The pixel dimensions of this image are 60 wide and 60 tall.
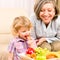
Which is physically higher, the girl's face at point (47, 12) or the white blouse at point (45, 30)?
the girl's face at point (47, 12)

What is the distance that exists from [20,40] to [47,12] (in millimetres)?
522

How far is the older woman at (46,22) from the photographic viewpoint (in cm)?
233

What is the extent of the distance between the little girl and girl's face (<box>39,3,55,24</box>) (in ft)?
1.23

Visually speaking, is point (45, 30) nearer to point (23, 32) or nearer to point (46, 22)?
point (46, 22)

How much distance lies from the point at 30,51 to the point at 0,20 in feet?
3.83

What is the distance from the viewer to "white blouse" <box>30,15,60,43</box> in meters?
2.38

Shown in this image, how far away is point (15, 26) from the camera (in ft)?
6.53

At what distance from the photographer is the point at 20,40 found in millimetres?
1972

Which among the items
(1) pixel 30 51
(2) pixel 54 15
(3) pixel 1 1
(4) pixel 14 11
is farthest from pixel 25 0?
(1) pixel 30 51

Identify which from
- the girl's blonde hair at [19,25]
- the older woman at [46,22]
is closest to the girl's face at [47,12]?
the older woman at [46,22]

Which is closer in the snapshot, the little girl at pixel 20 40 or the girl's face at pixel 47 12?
the little girl at pixel 20 40

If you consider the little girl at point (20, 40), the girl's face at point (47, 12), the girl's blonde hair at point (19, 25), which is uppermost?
the girl's face at point (47, 12)

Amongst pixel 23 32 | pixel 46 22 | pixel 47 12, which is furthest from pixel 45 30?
pixel 23 32

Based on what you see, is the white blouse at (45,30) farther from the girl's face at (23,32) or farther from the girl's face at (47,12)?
the girl's face at (23,32)
